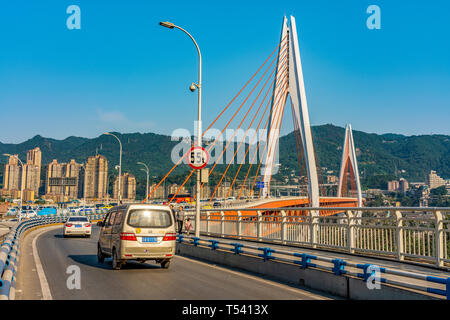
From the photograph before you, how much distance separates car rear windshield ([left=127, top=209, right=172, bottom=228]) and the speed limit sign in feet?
14.2

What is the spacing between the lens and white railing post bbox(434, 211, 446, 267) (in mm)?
9539

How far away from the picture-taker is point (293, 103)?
40.1 m

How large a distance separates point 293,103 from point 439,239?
31.3 m

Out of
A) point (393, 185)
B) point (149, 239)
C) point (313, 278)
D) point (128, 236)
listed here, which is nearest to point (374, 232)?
point (313, 278)

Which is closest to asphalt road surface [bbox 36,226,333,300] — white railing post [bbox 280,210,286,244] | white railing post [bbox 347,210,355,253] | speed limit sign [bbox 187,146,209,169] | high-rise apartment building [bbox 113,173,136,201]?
white railing post [bbox 347,210,355,253]

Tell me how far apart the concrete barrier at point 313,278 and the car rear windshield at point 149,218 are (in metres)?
2.36

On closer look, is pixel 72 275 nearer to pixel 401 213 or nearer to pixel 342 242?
pixel 342 242

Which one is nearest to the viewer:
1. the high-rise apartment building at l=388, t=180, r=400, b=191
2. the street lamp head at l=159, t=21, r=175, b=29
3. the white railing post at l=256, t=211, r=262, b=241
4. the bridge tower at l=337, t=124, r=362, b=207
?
the white railing post at l=256, t=211, r=262, b=241

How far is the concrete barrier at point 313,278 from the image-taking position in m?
7.62

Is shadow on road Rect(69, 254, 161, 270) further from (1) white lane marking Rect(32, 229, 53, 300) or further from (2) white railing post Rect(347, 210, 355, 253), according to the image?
(2) white railing post Rect(347, 210, 355, 253)

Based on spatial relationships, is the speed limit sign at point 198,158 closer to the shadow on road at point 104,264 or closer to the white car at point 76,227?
the shadow on road at point 104,264

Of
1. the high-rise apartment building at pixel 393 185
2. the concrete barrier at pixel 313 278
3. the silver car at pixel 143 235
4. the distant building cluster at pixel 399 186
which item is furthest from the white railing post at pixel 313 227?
the high-rise apartment building at pixel 393 185
